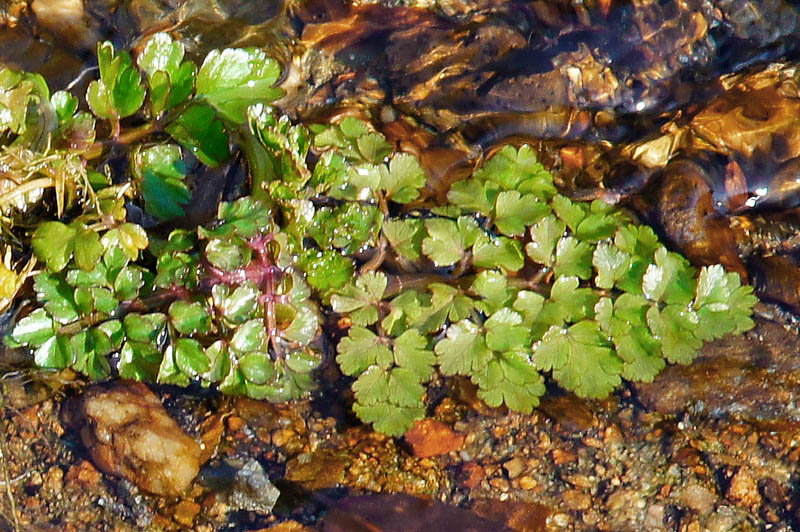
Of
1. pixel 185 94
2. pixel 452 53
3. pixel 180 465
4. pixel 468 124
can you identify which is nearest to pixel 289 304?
pixel 180 465

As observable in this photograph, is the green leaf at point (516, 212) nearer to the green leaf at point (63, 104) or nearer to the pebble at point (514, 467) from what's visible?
the pebble at point (514, 467)

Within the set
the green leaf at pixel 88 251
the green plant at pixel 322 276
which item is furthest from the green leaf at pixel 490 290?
the green leaf at pixel 88 251

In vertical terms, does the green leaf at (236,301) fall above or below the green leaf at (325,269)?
above

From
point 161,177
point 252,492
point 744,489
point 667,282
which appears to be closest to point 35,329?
point 161,177

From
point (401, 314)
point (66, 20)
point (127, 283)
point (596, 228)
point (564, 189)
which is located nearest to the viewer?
point (127, 283)

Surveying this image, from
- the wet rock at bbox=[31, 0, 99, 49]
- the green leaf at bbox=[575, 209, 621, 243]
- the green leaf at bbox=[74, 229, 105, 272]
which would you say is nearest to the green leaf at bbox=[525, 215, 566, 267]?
the green leaf at bbox=[575, 209, 621, 243]

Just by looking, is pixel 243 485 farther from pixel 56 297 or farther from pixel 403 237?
pixel 403 237
